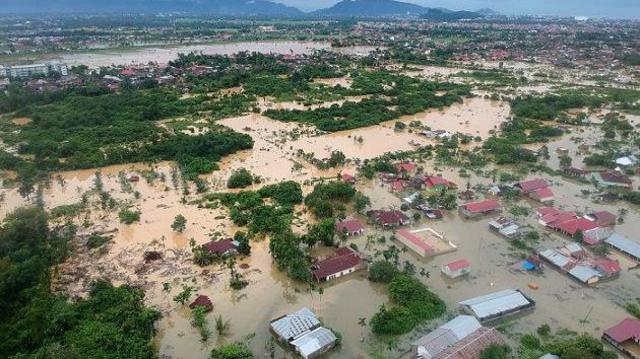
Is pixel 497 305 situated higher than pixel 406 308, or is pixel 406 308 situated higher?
pixel 497 305

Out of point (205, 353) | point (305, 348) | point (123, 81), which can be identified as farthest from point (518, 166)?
point (123, 81)

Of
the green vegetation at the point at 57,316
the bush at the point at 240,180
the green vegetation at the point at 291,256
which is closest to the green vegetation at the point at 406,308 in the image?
the green vegetation at the point at 291,256

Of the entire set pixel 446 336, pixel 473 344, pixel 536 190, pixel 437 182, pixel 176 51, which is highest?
pixel 176 51

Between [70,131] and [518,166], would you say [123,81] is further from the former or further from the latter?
[518,166]

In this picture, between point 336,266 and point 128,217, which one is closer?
point 336,266

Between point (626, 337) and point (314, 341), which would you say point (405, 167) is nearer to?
point (626, 337)

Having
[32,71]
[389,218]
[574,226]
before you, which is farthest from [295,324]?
[32,71]

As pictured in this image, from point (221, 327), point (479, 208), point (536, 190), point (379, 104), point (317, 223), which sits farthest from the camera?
point (379, 104)
